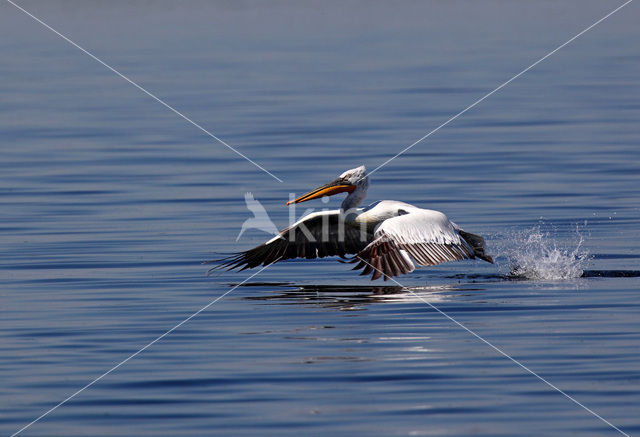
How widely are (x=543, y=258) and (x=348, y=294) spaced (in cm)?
173

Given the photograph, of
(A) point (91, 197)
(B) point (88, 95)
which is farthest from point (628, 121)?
(B) point (88, 95)

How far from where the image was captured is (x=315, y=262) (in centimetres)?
1121

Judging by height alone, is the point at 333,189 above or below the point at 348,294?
above

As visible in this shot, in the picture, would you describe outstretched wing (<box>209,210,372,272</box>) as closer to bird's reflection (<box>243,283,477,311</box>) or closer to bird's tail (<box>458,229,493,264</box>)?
bird's reflection (<box>243,283,477,311</box>)

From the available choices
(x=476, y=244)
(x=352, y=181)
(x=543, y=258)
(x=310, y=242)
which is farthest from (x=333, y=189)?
(x=543, y=258)

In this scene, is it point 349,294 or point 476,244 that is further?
point 476,244

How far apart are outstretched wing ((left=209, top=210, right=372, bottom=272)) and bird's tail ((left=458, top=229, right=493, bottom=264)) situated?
86 centimetres

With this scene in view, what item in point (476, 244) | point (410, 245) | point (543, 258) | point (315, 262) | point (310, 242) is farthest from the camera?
point (315, 262)

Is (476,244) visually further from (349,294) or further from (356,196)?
(349,294)

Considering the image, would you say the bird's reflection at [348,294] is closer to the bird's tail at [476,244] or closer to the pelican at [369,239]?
the pelican at [369,239]

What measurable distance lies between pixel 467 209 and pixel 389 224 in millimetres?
2771

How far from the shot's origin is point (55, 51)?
31422 millimetres

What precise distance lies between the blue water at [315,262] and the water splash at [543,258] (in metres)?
0.02

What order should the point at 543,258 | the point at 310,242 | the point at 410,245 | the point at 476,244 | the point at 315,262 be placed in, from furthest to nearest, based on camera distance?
the point at 315,262 → the point at 310,242 → the point at 476,244 → the point at 543,258 → the point at 410,245
